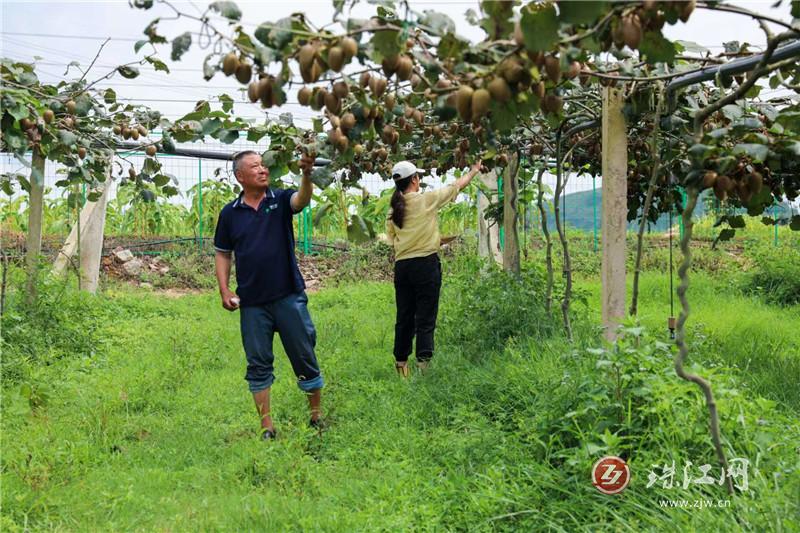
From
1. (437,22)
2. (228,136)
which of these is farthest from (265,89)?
(228,136)

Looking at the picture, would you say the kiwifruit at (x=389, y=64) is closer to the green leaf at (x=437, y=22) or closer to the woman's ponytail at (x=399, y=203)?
the green leaf at (x=437, y=22)

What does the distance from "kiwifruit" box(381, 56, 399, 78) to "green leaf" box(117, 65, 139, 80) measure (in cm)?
250

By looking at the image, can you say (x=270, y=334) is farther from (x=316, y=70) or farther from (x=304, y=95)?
(x=316, y=70)

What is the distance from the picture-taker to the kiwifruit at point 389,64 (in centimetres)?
172

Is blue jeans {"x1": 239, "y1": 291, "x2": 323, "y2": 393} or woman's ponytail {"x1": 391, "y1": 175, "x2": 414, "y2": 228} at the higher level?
woman's ponytail {"x1": 391, "y1": 175, "x2": 414, "y2": 228}

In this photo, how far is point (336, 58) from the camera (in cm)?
167

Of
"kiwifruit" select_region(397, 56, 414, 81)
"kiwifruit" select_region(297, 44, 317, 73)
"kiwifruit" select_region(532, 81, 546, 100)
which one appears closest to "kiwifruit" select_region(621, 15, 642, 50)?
"kiwifruit" select_region(532, 81, 546, 100)

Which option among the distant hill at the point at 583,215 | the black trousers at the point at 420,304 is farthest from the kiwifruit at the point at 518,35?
the distant hill at the point at 583,215

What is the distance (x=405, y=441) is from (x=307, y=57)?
2247 mm

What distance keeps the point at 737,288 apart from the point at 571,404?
20.3 feet

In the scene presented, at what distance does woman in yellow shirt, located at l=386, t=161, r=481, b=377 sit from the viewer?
16.3ft

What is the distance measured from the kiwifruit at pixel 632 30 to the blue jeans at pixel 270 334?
2.57 m

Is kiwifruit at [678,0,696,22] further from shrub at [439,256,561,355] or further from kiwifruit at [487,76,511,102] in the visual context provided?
shrub at [439,256,561,355]

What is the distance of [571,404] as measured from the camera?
3.06 metres
